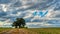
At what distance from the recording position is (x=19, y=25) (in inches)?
3378

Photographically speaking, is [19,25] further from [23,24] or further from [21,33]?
[21,33]

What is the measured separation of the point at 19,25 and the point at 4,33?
4360cm

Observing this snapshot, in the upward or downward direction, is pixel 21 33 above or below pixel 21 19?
below

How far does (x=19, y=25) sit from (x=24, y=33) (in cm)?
4366

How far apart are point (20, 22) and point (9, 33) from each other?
146 feet

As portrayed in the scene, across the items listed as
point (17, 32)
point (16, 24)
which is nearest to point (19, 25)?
point (16, 24)

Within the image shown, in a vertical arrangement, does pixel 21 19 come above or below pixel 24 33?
above

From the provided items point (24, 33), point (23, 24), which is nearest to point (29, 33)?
point (24, 33)

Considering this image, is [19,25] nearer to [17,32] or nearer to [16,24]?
[16,24]

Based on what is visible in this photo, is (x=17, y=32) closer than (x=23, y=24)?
Yes

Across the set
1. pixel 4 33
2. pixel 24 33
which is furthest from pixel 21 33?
pixel 4 33

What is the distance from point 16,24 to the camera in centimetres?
8581

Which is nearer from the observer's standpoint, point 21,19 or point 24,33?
point 24,33

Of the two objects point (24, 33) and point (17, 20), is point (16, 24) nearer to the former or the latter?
point (17, 20)
